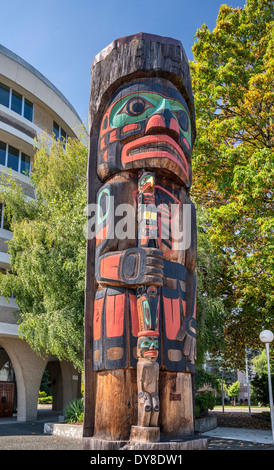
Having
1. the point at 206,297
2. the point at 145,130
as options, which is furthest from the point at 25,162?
the point at 145,130

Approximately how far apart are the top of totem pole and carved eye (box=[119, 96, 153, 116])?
15.7 inches

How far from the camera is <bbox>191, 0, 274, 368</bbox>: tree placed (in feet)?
31.3

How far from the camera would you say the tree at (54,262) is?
10.0 meters

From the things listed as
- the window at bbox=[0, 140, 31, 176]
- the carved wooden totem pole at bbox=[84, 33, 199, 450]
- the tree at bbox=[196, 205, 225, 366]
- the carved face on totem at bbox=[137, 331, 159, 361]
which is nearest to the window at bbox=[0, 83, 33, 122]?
the window at bbox=[0, 140, 31, 176]

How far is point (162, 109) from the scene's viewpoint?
16.2 ft

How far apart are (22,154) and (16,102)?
7.37 feet

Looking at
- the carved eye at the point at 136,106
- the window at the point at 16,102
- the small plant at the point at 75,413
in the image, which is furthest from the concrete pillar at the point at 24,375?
the carved eye at the point at 136,106

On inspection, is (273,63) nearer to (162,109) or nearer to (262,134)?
(262,134)

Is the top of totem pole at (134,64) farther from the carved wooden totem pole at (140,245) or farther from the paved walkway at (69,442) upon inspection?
the paved walkway at (69,442)

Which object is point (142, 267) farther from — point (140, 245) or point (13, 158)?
point (13, 158)

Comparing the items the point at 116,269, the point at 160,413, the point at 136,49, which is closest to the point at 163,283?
the point at 116,269

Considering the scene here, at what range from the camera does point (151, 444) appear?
142 inches

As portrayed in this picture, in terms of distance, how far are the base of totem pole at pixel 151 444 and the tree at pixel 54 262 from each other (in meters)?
5.89

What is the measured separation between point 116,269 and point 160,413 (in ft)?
5.04
